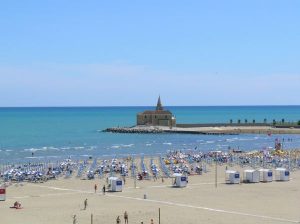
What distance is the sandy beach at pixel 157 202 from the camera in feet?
97.3

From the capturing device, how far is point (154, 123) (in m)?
126

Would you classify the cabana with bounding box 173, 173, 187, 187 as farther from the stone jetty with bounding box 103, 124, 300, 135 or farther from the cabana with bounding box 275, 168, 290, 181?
the stone jetty with bounding box 103, 124, 300, 135

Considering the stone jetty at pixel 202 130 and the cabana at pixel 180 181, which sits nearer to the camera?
the cabana at pixel 180 181

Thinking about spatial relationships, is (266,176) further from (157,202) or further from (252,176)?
→ (157,202)

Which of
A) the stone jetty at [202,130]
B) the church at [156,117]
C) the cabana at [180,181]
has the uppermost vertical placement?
the church at [156,117]

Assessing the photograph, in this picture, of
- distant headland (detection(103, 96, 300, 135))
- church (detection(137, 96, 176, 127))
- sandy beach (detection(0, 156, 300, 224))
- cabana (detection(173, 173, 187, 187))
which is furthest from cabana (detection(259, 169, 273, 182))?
church (detection(137, 96, 176, 127))

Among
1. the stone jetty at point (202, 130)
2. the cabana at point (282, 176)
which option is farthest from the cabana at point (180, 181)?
the stone jetty at point (202, 130)

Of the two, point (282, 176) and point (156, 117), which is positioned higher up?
point (156, 117)

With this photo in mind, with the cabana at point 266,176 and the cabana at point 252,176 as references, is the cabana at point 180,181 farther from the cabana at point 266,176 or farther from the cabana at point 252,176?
the cabana at point 266,176

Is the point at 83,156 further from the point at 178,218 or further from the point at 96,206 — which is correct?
the point at 178,218

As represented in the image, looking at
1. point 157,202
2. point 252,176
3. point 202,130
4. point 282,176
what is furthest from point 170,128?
point 157,202

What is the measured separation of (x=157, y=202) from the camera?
34.1 m

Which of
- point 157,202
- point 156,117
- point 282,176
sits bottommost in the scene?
point 157,202

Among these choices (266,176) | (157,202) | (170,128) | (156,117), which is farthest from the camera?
(156,117)
